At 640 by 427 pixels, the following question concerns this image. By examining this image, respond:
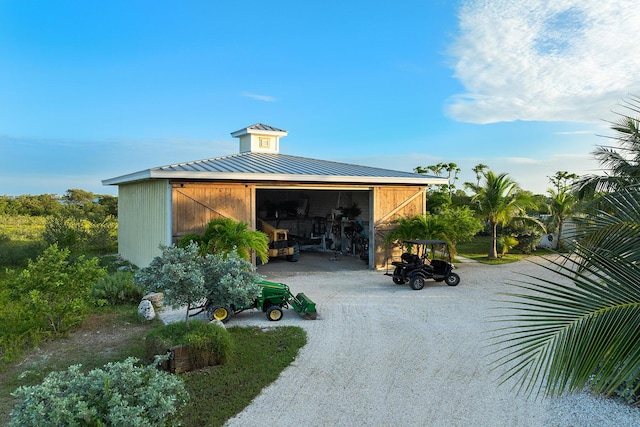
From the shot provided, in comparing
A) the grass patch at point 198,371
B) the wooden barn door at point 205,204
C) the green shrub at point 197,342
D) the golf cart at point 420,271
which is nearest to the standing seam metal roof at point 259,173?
the wooden barn door at point 205,204

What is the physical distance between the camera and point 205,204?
40.7 ft

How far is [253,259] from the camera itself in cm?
1299

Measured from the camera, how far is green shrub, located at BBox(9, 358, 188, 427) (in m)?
3.45

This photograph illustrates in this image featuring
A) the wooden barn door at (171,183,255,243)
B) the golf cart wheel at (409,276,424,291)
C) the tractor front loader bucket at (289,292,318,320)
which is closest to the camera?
the tractor front loader bucket at (289,292,318,320)

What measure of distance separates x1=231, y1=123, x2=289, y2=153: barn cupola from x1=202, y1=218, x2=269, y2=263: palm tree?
27.0 ft

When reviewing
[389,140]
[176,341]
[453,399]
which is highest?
[389,140]

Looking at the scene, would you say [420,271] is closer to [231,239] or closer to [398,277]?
[398,277]

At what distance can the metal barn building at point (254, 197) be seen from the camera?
477 inches

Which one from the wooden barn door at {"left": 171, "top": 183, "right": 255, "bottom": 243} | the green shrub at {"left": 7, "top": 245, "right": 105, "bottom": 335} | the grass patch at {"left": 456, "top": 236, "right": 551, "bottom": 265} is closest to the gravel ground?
the green shrub at {"left": 7, "top": 245, "right": 105, "bottom": 335}

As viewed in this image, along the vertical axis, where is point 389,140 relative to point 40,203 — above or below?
above

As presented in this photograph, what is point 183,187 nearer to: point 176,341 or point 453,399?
point 176,341

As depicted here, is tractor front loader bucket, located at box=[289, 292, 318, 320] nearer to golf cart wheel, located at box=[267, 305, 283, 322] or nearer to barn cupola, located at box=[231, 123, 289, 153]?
golf cart wheel, located at box=[267, 305, 283, 322]

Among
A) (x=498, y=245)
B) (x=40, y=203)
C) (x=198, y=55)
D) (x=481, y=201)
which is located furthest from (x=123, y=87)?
(x=40, y=203)

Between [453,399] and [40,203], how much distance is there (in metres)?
45.0
